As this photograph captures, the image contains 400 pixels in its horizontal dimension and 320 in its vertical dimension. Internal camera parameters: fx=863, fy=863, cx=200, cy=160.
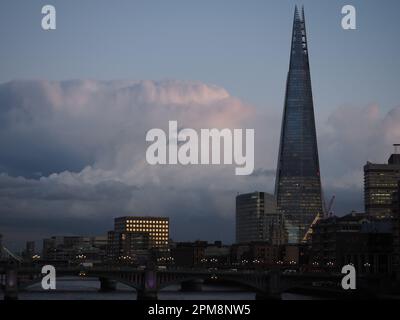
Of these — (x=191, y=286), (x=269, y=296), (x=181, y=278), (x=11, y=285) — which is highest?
(x=181, y=278)

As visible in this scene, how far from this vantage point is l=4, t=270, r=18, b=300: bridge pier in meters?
93.8

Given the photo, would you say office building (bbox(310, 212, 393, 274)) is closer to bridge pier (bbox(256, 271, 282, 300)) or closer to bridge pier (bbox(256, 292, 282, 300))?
bridge pier (bbox(256, 271, 282, 300))

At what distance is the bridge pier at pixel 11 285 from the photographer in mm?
93812

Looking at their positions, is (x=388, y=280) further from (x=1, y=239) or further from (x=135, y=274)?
(x=1, y=239)

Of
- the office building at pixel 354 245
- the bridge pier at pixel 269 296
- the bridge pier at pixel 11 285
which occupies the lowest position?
the bridge pier at pixel 269 296

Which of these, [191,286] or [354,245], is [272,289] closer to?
[191,286]

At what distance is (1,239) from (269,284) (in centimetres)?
6019

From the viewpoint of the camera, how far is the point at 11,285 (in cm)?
9538

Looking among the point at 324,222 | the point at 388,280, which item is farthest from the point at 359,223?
the point at 388,280

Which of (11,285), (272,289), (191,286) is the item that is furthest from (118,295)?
(191,286)

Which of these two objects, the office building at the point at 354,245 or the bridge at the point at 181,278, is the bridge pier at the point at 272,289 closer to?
the bridge at the point at 181,278

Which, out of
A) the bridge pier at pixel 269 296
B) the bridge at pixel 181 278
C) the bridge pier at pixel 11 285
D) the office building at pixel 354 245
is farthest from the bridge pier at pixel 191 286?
the bridge pier at pixel 11 285
